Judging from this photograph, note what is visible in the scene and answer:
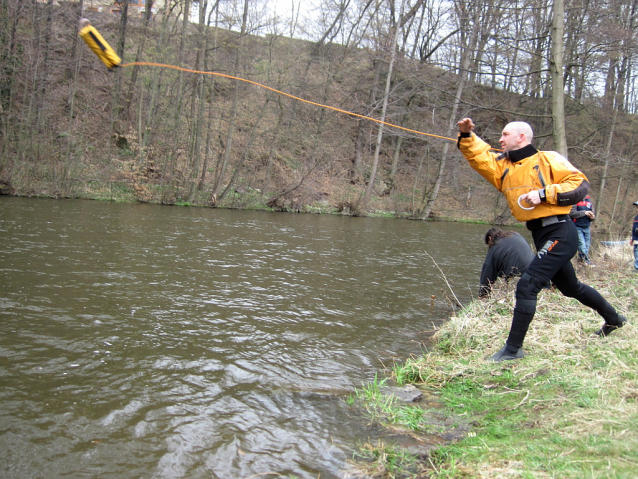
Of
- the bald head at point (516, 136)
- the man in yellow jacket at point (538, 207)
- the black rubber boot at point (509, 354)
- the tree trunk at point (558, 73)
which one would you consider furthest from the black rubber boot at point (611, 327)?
the tree trunk at point (558, 73)

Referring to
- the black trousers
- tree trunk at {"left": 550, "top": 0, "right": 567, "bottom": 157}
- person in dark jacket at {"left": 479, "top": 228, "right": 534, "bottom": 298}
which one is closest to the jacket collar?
the black trousers

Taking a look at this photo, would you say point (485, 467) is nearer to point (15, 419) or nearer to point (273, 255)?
point (15, 419)

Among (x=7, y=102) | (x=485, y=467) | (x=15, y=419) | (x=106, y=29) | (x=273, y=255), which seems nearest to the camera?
(x=485, y=467)

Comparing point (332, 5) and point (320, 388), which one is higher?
point (332, 5)

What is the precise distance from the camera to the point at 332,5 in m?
30.2

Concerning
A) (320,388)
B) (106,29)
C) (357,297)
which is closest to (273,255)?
(357,297)

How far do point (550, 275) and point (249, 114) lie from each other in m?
23.7

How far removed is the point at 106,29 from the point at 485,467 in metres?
29.6

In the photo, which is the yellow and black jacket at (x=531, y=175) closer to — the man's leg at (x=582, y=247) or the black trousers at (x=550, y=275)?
the black trousers at (x=550, y=275)

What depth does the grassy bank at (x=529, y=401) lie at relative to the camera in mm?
2502

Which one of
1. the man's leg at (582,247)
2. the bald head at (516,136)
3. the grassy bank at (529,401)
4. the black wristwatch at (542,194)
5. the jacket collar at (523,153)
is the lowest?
the grassy bank at (529,401)

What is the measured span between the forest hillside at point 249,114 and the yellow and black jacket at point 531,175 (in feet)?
35.6

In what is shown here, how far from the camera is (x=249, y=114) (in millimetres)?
25875

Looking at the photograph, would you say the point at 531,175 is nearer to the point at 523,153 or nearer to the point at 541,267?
the point at 523,153
